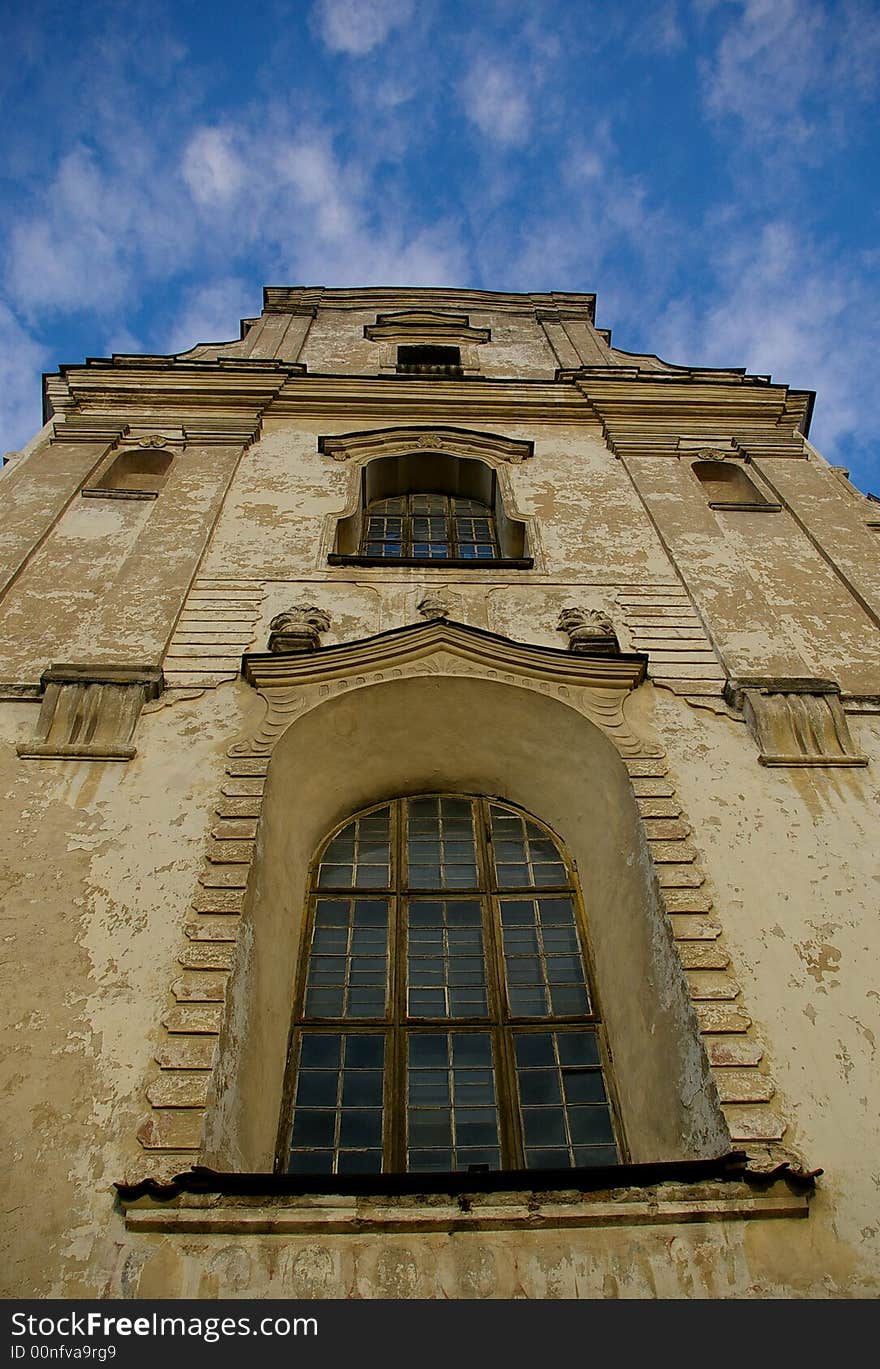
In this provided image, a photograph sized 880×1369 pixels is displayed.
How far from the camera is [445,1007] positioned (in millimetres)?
6418

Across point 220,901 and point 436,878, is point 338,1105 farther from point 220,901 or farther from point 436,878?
point 436,878

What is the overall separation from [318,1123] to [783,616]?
5.60 metres

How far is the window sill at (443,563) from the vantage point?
952 centimetres

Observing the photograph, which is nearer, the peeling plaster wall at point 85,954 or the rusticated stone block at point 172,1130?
the peeling plaster wall at point 85,954

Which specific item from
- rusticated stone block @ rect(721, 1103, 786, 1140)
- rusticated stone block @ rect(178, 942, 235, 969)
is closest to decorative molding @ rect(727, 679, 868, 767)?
rusticated stone block @ rect(721, 1103, 786, 1140)

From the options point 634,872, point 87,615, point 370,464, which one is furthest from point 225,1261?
point 370,464

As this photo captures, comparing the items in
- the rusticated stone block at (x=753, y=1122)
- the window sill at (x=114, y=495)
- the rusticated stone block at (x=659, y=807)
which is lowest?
the rusticated stone block at (x=753, y=1122)

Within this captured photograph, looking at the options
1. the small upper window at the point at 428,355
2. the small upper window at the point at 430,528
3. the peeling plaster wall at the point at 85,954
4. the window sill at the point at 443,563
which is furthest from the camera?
the small upper window at the point at 428,355

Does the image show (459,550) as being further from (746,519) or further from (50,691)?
(50,691)

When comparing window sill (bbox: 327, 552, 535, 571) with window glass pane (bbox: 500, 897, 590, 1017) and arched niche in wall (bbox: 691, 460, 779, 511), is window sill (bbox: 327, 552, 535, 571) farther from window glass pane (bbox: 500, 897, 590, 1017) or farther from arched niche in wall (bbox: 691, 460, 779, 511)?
window glass pane (bbox: 500, 897, 590, 1017)

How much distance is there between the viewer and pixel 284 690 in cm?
773

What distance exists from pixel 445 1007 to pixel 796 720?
3234 millimetres

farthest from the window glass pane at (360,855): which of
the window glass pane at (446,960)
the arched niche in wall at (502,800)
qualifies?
the window glass pane at (446,960)

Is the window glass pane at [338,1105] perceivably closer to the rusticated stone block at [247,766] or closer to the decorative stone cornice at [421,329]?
the rusticated stone block at [247,766]
